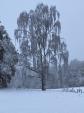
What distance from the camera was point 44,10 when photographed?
113 ft

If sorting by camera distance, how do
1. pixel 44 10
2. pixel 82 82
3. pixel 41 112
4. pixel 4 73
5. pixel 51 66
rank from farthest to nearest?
1. pixel 82 82
2. pixel 51 66
3. pixel 44 10
4. pixel 4 73
5. pixel 41 112

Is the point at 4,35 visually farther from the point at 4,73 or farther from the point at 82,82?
the point at 82,82

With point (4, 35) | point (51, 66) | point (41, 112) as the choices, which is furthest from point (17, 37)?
point (41, 112)

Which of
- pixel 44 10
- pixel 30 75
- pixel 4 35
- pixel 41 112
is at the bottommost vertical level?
pixel 41 112

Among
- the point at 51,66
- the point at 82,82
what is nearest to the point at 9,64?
the point at 51,66

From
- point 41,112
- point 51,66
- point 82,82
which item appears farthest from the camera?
point 82,82

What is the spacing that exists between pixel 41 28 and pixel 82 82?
18.3 m

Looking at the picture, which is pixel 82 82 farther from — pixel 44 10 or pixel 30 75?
pixel 44 10

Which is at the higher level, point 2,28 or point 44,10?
point 44,10

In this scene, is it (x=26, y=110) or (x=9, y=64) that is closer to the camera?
(x=26, y=110)

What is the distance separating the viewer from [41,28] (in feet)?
113

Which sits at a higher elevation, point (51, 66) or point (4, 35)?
point (4, 35)

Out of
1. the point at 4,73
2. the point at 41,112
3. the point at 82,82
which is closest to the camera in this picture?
the point at 41,112

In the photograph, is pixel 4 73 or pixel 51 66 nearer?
pixel 4 73
